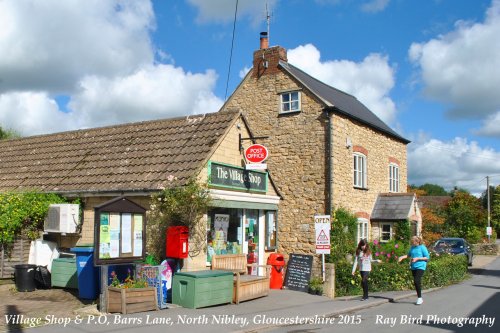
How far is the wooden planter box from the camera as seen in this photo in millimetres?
10469

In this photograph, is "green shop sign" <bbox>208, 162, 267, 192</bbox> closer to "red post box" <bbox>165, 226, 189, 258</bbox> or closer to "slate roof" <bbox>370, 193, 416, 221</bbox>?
"red post box" <bbox>165, 226, 189, 258</bbox>

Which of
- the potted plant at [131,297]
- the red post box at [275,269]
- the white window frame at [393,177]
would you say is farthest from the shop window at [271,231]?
the white window frame at [393,177]

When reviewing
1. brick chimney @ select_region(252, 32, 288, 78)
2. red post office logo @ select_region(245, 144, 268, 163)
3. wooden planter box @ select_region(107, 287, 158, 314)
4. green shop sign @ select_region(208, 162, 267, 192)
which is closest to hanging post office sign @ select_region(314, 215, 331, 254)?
green shop sign @ select_region(208, 162, 267, 192)

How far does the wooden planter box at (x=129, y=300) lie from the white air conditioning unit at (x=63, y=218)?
4.06 meters

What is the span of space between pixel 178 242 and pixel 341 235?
28.0 feet

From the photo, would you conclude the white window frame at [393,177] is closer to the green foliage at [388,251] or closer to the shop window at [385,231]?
the shop window at [385,231]

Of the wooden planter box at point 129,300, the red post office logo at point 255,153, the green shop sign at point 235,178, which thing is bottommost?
the wooden planter box at point 129,300

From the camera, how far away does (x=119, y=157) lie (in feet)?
51.2

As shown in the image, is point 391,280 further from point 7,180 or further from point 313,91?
point 7,180

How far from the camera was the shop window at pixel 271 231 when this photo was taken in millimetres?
16656

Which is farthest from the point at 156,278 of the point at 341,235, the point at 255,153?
the point at 341,235

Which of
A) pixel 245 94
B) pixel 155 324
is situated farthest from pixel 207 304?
pixel 245 94

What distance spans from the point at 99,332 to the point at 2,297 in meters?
4.94

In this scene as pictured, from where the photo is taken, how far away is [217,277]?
39.0 feet
